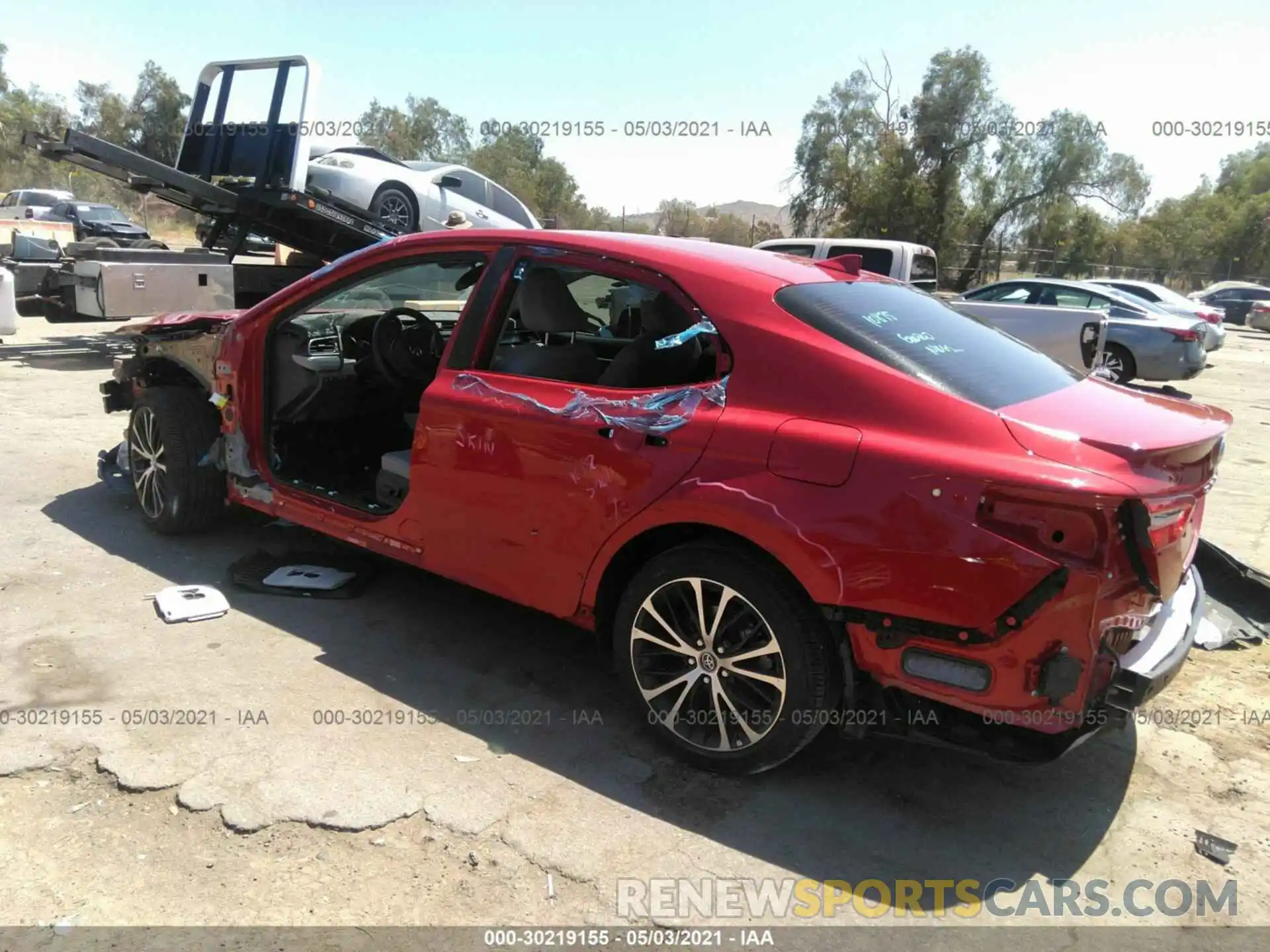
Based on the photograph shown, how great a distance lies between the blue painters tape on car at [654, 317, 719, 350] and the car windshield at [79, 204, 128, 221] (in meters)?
27.8

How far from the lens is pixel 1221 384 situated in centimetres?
1469

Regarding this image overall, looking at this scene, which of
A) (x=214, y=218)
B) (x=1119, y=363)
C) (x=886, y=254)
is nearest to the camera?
(x=214, y=218)

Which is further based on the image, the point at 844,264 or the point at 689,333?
the point at 844,264

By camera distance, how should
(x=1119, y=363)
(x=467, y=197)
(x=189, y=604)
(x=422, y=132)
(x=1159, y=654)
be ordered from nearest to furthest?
(x=1159, y=654) → (x=189, y=604) → (x=467, y=197) → (x=1119, y=363) → (x=422, y=132)

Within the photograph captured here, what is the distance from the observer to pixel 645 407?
119 inches

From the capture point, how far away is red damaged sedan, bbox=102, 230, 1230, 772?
Answer: 2.44 m

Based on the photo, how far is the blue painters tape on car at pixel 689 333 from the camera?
303cm

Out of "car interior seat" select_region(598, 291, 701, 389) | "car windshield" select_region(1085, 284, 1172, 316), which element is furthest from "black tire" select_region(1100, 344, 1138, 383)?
"car interior seat" select_region(598, 291, 701, 389)

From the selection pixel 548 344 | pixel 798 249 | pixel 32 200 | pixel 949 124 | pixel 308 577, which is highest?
pixel 949 124

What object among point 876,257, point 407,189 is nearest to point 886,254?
point 876,257

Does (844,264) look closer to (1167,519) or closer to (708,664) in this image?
(1167,519)

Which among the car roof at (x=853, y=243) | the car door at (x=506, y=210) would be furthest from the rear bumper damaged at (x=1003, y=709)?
the car door at (x=506, y=210)

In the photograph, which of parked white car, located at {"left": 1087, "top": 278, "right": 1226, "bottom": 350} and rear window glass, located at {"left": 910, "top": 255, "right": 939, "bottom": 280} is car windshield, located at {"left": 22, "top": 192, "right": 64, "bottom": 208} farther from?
parked white car, located at {"left": 1087, "top": 278, "right": 1226, "bottom": 350}

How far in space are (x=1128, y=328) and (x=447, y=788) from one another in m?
13.1
